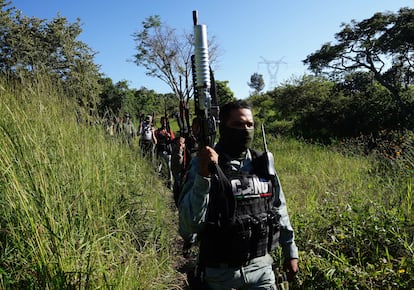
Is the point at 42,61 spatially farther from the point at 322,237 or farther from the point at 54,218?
the point at 322,237

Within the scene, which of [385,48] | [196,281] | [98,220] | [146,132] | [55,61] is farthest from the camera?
[385,48]

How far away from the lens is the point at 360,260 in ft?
8.80

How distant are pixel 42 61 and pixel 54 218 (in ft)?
5.27

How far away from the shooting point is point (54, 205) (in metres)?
1.71

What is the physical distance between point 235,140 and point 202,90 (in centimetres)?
49

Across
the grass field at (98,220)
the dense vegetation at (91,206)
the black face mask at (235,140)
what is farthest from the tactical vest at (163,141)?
the black face mask at (235,140)

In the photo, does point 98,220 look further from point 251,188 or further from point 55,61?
point 55,61

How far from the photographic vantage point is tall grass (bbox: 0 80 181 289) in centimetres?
154

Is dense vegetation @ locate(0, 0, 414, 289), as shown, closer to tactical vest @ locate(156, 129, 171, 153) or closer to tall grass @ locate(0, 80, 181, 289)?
tall grass @ locate(0, 80, 181, 289)

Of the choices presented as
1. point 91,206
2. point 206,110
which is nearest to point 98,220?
point 91,206

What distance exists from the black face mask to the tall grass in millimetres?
790

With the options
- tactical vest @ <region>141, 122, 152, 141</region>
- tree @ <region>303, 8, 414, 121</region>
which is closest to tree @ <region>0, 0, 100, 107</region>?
tactical vest @ <region>141, 122, 152, 141</region>

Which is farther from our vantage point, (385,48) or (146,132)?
(385,48)

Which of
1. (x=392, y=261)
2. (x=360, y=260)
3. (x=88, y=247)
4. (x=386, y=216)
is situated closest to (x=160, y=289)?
(x=88, y=247)
